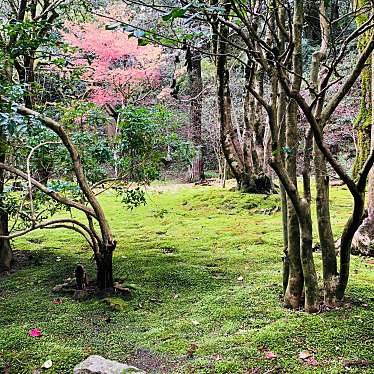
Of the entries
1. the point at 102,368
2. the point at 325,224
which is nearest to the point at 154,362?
the point at 102,368

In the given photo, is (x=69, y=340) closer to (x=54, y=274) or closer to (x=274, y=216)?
(x=54, y=274)

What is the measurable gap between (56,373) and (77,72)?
3.16 m

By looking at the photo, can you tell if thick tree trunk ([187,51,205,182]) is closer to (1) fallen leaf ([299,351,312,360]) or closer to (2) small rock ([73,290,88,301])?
(2) small rock ([73,290,88,301])

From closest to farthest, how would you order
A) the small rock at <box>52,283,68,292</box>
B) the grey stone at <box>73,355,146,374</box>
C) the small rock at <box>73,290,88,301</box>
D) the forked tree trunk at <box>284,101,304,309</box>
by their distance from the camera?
1. the grey stone at <box>73,355,146,374</box>
2. the forked tree trunk at <box>284,101,304,309</box>
3. the small rock at <box>73,290,88,301</box>
4. the small rock at <box>52,283,68,292</box>

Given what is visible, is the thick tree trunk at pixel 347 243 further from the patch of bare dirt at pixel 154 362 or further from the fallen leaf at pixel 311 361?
the patch of bare dirt at pixel 154 362

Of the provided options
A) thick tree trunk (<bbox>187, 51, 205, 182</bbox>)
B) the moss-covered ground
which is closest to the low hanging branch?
the moss-covered ground

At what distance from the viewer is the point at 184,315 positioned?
3047 mm

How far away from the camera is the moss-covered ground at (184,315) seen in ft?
7.57

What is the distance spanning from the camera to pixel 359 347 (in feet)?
7.29

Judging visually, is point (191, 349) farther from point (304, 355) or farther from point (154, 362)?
point (304, 355)

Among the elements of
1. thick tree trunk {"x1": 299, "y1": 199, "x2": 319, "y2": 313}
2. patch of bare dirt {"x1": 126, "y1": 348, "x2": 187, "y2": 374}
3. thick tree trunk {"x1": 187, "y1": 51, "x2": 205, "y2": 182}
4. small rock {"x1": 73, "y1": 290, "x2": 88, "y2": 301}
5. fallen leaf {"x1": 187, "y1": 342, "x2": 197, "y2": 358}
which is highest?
thick tree trunk {"x1": 187, "y1": 51, "x2": 205, "y2": 182}

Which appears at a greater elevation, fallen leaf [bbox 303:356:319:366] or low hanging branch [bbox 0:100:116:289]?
low hanging branch [bbox 0:100:116:289]

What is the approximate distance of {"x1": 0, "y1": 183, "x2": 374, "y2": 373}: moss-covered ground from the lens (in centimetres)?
231

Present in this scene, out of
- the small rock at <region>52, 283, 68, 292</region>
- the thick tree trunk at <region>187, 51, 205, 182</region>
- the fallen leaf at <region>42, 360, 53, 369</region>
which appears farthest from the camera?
the thick tree trunk at <region>187, 51, 205, 182</region>
